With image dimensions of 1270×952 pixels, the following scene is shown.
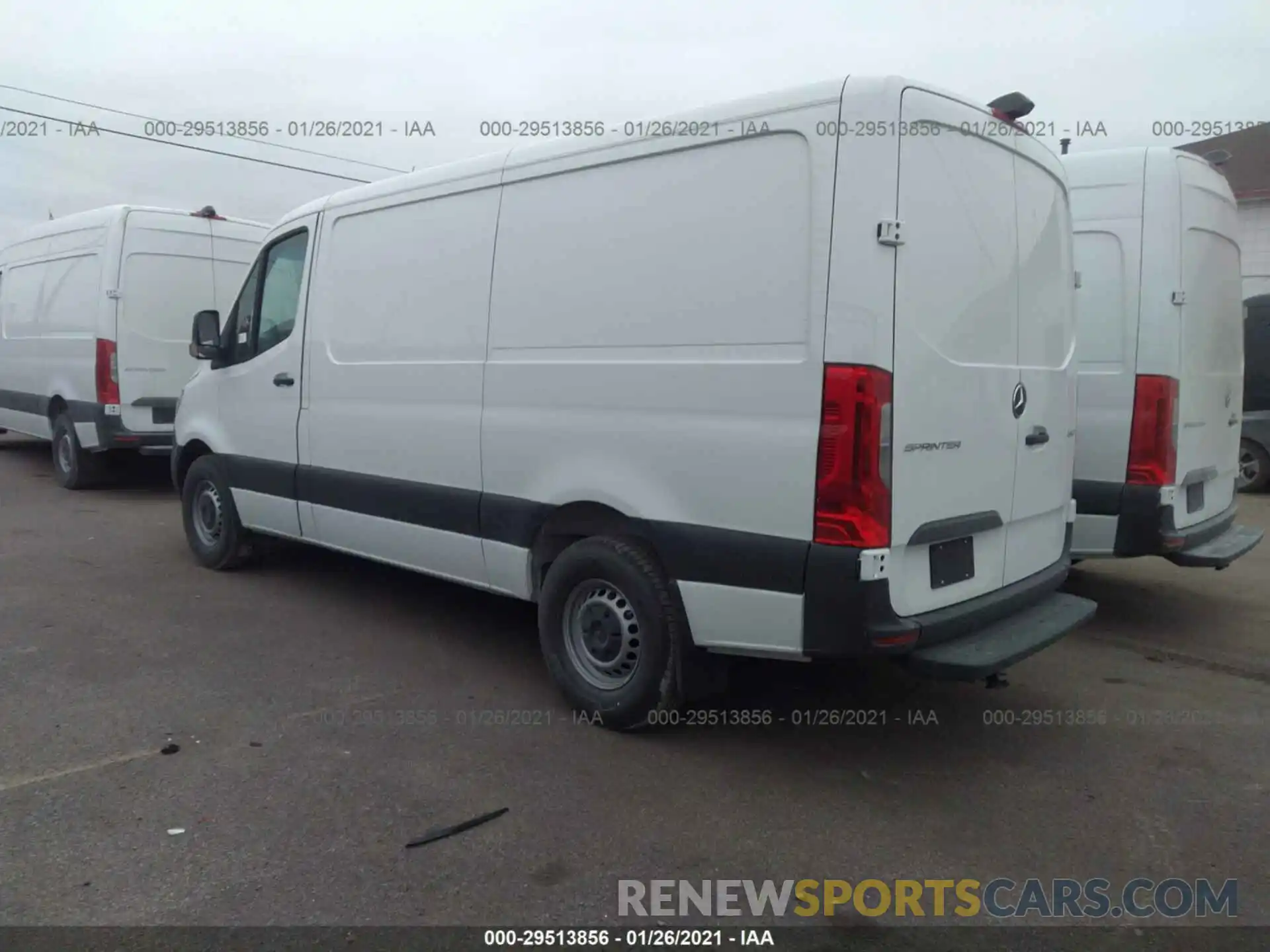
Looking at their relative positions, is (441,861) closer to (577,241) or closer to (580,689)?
(580,689)

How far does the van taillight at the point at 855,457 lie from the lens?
352 cm

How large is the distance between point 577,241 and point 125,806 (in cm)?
274

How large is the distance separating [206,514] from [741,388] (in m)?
4.77

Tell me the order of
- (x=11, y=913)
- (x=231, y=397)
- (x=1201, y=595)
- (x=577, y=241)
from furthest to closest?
(x=1201, y=595), (x=231, y=397), (x=577, y=241), (x=11, y=913)

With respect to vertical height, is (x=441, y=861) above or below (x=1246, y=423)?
below

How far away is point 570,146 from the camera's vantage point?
4.50 metres

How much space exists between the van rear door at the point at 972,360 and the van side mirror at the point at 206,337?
15.3 feet

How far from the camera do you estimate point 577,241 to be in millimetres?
4426

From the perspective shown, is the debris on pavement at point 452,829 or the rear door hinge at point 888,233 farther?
the rear door hinge at point 888,233

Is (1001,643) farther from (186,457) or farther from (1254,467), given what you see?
(1254,467)

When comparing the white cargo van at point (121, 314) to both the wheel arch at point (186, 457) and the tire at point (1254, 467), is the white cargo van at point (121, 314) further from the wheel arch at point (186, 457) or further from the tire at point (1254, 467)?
the tire at point (1254, 467)

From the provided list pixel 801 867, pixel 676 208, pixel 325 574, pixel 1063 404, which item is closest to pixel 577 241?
pixel 676 208

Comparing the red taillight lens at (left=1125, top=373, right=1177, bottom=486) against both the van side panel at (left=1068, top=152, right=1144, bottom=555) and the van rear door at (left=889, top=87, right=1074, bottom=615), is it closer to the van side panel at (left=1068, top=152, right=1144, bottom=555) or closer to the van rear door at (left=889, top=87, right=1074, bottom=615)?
the van side panel at (left=1068, top=152, right=1144, bottom=555)

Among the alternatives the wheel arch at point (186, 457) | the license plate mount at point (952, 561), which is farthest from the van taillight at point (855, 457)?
the wheel arch at point (186, 457)
